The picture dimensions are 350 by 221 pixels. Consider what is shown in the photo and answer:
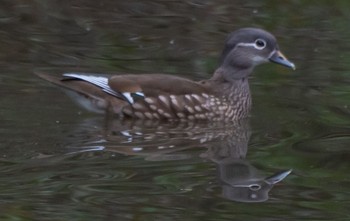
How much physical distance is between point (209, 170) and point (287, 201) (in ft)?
2.86

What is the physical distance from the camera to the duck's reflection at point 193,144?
29.2ft

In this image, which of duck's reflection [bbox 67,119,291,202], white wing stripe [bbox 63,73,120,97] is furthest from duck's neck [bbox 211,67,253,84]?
white wing stripe [bbox 63,73,120,97]

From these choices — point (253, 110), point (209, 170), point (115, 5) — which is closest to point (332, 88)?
point (253, 110)

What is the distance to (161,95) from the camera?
10.8 metres

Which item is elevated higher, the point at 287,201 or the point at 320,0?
the point at 320,0

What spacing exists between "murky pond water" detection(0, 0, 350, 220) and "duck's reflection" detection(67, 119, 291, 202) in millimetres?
14

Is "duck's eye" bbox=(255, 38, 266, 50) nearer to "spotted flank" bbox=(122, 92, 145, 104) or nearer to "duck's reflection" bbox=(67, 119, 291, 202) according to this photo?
"duck's reflection" bbox=(67, 119, 291, 202)

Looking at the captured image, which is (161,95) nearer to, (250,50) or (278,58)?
(250,50)

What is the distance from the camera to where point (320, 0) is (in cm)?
1473

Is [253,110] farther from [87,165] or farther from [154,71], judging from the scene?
[87,165]

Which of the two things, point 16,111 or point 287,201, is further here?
point 16,111

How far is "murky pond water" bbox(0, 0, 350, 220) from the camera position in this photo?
27.6 ft

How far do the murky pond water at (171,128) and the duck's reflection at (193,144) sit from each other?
0.05ft

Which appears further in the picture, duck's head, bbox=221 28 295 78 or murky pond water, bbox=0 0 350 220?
duck's head, bbox=221 28 295 78
